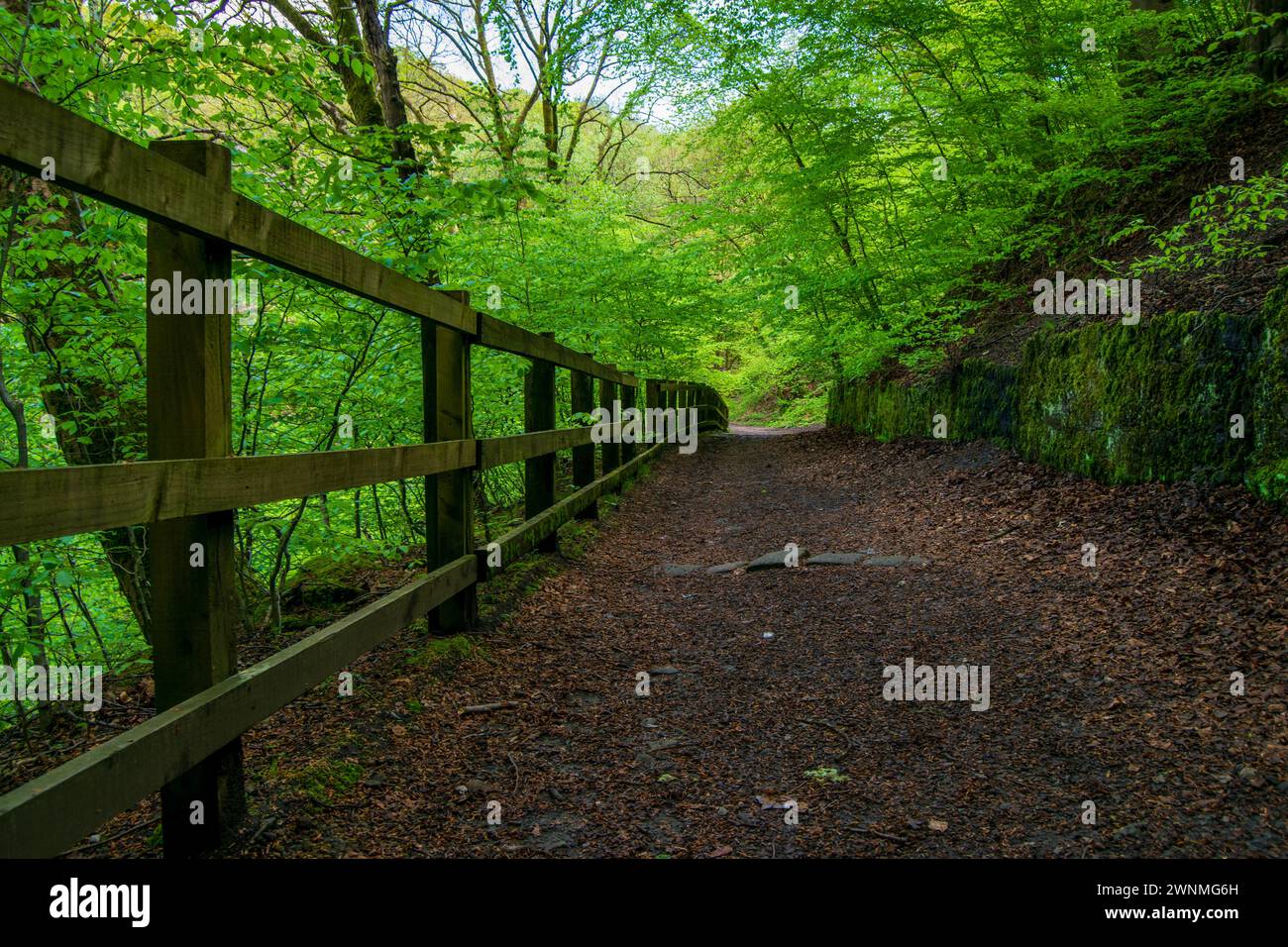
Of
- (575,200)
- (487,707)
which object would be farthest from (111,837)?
(575,200)

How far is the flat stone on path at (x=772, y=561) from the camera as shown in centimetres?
611

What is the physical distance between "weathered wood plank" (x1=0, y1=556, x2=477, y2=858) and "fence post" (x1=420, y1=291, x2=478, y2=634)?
107 cm

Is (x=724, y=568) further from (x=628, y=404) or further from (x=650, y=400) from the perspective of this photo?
(x=650, y=400)

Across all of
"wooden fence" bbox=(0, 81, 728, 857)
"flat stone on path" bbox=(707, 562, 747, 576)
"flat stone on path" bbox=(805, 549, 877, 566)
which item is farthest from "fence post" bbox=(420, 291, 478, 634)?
"flat stone on path" bbox=(805, 549, 877, 566)

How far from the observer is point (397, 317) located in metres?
4.43

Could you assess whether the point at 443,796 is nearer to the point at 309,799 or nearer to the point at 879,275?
the point at 309,799

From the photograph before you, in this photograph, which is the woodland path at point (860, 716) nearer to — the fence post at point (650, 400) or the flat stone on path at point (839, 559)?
the flat stone on path at point (839, 559)

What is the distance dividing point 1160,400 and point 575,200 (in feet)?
26.4

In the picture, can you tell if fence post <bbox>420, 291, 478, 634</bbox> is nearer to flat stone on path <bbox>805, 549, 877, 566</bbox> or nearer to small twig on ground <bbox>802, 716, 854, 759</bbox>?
small twig on ground <bbox>802, 716, 854, 759</bbox>

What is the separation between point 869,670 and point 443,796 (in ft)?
6.93

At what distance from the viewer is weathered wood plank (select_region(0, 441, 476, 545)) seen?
1496 millimetres

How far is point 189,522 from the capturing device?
2105mm

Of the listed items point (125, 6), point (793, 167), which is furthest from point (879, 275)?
point (125, 6)

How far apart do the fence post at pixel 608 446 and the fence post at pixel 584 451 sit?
4.38 feet
